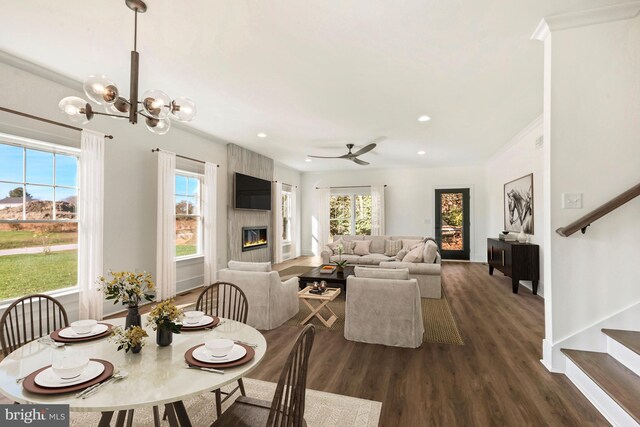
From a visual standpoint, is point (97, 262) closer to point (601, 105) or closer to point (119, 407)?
point (119, 407)

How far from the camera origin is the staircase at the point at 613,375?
6.06 feet

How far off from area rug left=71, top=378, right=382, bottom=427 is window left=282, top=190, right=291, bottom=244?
7.05 meters

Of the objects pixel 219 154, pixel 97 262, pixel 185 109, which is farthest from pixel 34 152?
pixel 219 154

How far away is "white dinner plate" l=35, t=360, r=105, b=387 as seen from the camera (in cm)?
116

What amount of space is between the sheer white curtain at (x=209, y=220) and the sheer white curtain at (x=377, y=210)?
5.13 m

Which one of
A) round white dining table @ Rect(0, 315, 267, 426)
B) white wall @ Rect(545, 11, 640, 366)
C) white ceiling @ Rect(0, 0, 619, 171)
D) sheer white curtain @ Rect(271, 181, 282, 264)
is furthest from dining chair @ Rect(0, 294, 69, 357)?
sheer white curtain @ Rect(271, 181, 282, 264)

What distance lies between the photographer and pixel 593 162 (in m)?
2.46

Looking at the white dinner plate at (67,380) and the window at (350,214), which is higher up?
the window at (350,214)

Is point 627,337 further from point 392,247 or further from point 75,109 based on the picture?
point 392,247

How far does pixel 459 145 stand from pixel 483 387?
5174 mm

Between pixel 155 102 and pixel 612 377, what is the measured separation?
381 centimetres

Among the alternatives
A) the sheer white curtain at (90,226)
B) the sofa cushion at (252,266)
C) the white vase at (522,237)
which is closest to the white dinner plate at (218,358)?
the sofa cushion at (252,266)

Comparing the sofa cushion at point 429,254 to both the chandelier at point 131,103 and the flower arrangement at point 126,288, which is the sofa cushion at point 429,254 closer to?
the chandelier at point 131,103

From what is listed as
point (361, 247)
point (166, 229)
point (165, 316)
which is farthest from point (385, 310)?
point (361, 247)
